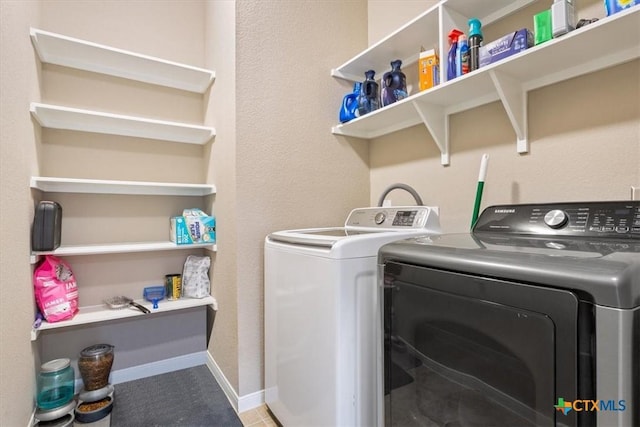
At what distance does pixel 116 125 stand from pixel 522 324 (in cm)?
226

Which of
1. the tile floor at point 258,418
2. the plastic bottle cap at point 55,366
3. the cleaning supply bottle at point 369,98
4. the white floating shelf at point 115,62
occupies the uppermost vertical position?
the white floating shelf at point 115,62

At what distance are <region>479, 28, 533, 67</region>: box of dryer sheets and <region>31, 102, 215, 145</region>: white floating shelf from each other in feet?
5.27

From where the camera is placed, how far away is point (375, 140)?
2.25 meters

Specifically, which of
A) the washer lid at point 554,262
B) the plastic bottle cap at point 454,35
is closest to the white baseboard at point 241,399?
the washer lid at point 554,262

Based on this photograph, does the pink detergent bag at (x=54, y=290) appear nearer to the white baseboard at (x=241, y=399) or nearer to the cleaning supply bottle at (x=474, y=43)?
the white baseboard at (x=241, y=399)

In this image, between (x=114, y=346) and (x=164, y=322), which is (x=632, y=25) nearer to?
(x=164, y=322)

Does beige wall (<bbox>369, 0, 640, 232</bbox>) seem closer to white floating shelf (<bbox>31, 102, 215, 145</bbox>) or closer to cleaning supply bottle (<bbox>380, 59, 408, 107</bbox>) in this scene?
cleaning supply bottle (<bbox>380, 59, 408, 107</bbox>)

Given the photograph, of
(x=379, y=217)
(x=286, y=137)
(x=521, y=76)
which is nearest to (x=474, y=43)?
(x=521, y=76)

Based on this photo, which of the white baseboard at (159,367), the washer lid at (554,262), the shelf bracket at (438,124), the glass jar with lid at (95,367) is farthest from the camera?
the white baseboard at (159,367)

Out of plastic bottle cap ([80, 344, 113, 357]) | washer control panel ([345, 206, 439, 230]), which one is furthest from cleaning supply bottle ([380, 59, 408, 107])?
plastic bottle cap ([80, 344, 113, 357])

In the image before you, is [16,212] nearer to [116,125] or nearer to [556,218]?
[116,125]

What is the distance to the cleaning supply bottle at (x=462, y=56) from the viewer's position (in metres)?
1.37

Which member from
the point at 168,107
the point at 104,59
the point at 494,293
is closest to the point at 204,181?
the point at 168,107

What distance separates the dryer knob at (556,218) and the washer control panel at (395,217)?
1.65ft
